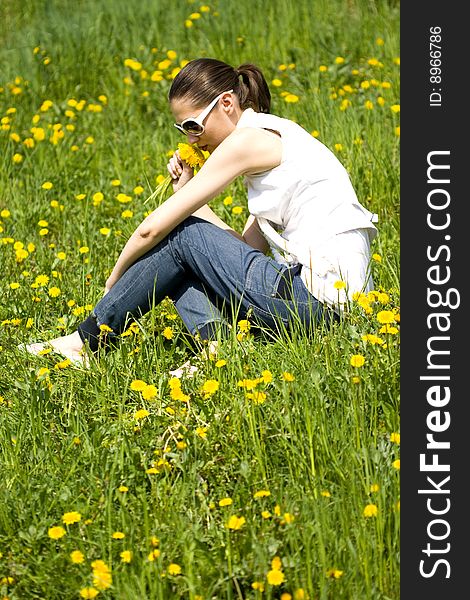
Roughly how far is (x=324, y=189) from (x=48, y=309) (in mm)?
1242

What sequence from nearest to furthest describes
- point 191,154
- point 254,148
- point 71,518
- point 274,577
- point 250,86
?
point 274,577 < point 71,518 < point 254,148 < point 250,86 < point 191,154

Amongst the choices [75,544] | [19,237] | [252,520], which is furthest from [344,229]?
[19,237]

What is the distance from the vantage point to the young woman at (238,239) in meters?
3.21

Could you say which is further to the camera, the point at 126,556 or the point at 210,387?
the point at 210,387

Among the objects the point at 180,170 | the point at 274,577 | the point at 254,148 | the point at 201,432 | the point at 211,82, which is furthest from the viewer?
the point at 180,170

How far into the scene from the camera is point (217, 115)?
337cm

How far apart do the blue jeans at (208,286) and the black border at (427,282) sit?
485 millimetres

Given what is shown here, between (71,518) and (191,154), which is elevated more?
(191,154)

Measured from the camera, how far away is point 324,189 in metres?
3.27

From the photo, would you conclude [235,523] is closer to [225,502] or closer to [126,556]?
[225,502]

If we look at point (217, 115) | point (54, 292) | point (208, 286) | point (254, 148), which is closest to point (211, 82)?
point (217, 115)

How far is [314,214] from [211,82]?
56 cm

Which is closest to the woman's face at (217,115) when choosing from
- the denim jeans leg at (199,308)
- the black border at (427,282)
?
the denim jeans leg at (199,308)

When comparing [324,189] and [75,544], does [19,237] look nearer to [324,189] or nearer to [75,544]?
[324,189]
